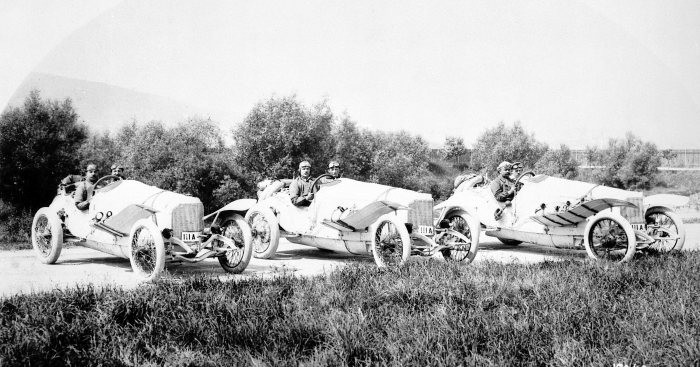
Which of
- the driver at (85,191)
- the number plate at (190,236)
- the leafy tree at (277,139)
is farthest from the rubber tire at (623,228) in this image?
the leafy tree at (277,139)

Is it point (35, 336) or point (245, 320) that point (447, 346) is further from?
point (35, 336)

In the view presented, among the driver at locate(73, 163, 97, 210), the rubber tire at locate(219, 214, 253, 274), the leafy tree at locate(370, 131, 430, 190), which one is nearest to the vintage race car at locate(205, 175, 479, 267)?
the rubber tire at locate(219, 214, 253, 274)

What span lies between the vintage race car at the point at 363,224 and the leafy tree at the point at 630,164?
78.8ft

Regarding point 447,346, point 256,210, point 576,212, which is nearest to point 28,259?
point 256,210

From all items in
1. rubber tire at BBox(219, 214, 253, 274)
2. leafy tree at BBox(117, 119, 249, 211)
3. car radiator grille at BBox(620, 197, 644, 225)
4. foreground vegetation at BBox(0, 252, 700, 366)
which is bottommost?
foreground vegetation at BBox(0, 252, 700, 366)

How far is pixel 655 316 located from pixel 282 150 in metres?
14.1

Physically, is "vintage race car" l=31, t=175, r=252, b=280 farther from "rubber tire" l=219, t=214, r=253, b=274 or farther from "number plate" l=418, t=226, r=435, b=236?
"number plate" l=418, t=226, r=435, b=236

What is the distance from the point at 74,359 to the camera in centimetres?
382

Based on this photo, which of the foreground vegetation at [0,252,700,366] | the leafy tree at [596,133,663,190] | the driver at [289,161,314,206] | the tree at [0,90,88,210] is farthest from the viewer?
the leafy tree at [596,133,663,190]

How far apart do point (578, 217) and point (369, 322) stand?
225 inches

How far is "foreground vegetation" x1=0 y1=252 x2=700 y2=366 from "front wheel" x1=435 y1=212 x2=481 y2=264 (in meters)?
2.03

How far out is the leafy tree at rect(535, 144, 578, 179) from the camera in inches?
1096

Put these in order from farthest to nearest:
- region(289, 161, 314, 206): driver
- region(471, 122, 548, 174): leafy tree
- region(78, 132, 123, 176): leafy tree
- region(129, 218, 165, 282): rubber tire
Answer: region(471, 122, 548, 174): leafy tree < region(78, 132, 123, 176): leafy tree < region(289, 161, 314, 206): driver < region(129, 218, 165, 282): rubber tire

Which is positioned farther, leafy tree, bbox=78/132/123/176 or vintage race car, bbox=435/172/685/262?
leafy tree, bbox=78/132/123/176
